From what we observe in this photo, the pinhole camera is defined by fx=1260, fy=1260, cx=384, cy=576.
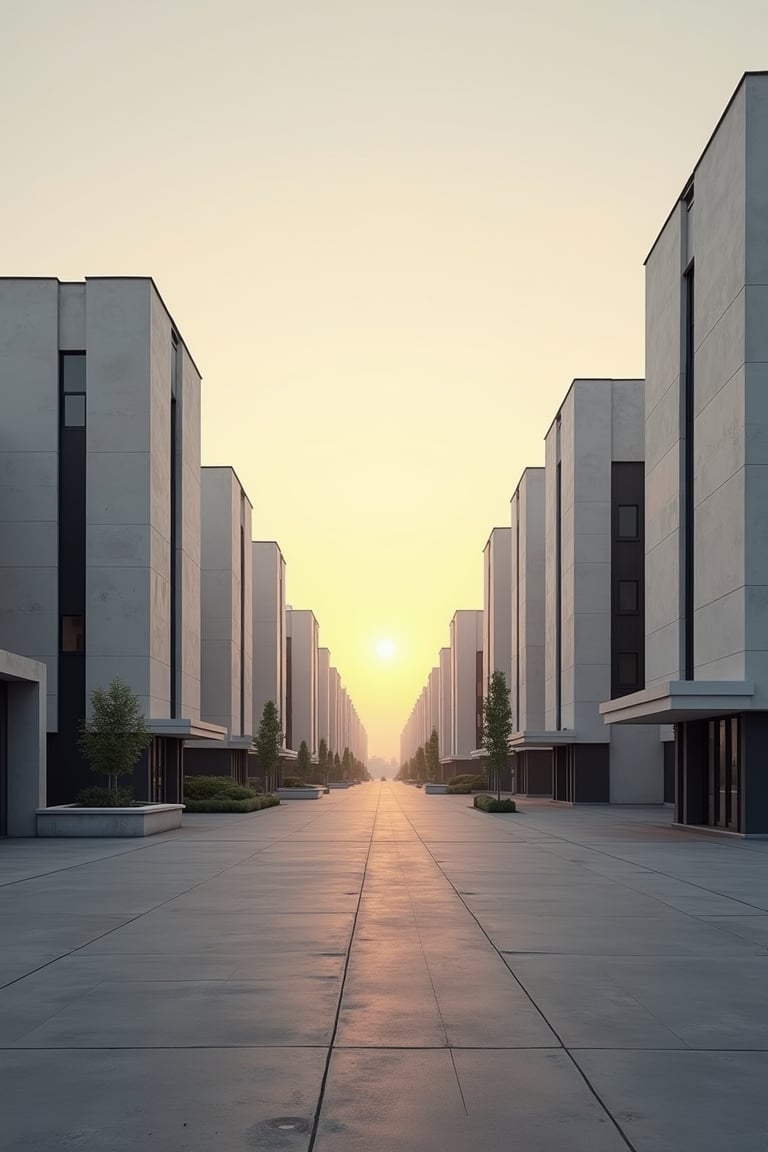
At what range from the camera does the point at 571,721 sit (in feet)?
202

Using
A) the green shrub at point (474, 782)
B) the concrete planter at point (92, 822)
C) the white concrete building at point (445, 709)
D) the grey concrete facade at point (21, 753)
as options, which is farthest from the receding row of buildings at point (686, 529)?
the white concrete building at point (445, 709)

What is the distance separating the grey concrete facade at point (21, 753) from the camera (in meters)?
32.4

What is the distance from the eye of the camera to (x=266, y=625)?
9288 cm

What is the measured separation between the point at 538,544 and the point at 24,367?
40.4 metres

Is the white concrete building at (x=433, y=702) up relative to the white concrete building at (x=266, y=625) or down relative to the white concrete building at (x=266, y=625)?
down

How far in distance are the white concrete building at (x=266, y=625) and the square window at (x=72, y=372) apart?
155 ft

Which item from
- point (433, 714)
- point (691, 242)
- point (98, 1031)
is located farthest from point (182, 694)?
point (433, 714)

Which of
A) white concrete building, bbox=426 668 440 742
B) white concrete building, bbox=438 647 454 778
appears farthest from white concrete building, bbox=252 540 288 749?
white concrete building, bbox=426 668 440 742

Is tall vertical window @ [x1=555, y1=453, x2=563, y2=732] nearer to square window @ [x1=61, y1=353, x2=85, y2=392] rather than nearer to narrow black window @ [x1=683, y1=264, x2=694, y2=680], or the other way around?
narrow black window @ [x1=683, y1=264, x2=694, y2=680]

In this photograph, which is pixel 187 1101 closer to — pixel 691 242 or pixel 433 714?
pixel 691 242

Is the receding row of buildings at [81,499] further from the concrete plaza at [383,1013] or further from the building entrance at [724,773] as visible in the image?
the concrete plaza at [383,1013]

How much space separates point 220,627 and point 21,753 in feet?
124

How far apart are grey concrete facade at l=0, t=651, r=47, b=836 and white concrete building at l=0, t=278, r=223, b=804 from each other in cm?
1068

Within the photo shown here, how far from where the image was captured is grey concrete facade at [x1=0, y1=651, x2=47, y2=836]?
32.4 meters
